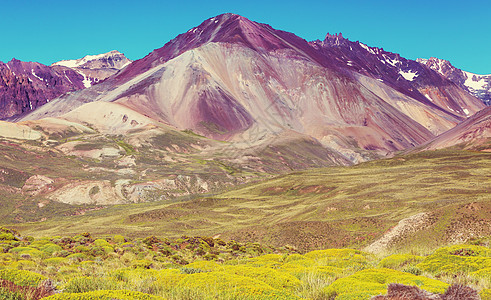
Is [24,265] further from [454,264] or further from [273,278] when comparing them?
[454,264]

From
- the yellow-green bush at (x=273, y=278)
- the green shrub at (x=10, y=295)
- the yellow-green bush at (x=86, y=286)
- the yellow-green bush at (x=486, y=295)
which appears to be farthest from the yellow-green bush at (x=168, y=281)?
the yellow-green bush at (x=486, y=295)

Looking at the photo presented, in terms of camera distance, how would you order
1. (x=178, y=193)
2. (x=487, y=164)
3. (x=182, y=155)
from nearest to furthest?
1. (x=487, y=164)
2. (x=178, y=193)
3. (x=182, y=155)

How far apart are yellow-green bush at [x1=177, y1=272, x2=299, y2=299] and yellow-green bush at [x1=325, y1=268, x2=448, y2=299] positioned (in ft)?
5.16

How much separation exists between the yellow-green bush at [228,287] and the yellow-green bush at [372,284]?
1.57m

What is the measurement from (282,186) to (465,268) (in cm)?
10545

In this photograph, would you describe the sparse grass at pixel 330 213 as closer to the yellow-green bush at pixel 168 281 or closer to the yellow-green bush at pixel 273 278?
the yellow-green bush at pixel 273 278

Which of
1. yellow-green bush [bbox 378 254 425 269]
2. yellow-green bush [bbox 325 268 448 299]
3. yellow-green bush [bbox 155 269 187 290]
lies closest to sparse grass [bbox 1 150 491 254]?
yellow-green bush [bbox 378 254 425 269]

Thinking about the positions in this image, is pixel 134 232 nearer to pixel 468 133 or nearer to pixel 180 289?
pixel 180 289

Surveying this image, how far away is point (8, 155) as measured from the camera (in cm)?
14350

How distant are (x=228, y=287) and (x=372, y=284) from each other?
4.12m

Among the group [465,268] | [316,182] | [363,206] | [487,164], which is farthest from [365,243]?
[487,164]

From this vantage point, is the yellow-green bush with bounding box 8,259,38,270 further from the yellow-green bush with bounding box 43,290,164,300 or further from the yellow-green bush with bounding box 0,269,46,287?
the yellow-green bush with bounding box 43,290,164,300

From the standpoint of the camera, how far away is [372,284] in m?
11.3

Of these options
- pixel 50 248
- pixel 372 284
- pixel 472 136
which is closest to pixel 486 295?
pixel 372 284
